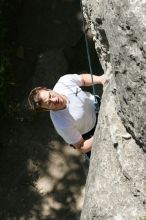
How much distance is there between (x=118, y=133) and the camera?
3203mm

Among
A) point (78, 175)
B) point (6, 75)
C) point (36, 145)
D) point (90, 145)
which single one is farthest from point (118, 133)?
point (6, 75)

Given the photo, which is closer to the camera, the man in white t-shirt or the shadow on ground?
the man in white t-shirt

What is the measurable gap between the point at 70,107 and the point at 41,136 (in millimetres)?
2219

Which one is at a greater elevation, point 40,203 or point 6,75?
point 6,75

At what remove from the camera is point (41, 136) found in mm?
5992

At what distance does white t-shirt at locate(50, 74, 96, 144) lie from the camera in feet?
12.4

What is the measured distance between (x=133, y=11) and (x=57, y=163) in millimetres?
3420

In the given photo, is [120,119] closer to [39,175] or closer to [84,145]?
[84,145]

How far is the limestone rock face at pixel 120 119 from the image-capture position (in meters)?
2.63

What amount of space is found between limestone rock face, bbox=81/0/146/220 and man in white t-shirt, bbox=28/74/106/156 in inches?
12.0

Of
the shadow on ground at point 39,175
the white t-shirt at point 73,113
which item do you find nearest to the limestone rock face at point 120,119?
the white t-shirt at point 73,113

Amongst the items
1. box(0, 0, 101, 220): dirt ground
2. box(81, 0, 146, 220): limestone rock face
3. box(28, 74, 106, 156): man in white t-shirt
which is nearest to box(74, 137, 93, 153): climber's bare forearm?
box(28, 74, 106, 156): man in white t-shirt

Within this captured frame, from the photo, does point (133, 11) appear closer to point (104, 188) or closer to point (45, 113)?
point (104, 188)

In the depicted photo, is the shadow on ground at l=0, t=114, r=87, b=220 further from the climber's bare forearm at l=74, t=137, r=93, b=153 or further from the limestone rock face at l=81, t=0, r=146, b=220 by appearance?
the limestone rock face at l=81, t=0, r=146, b=220
